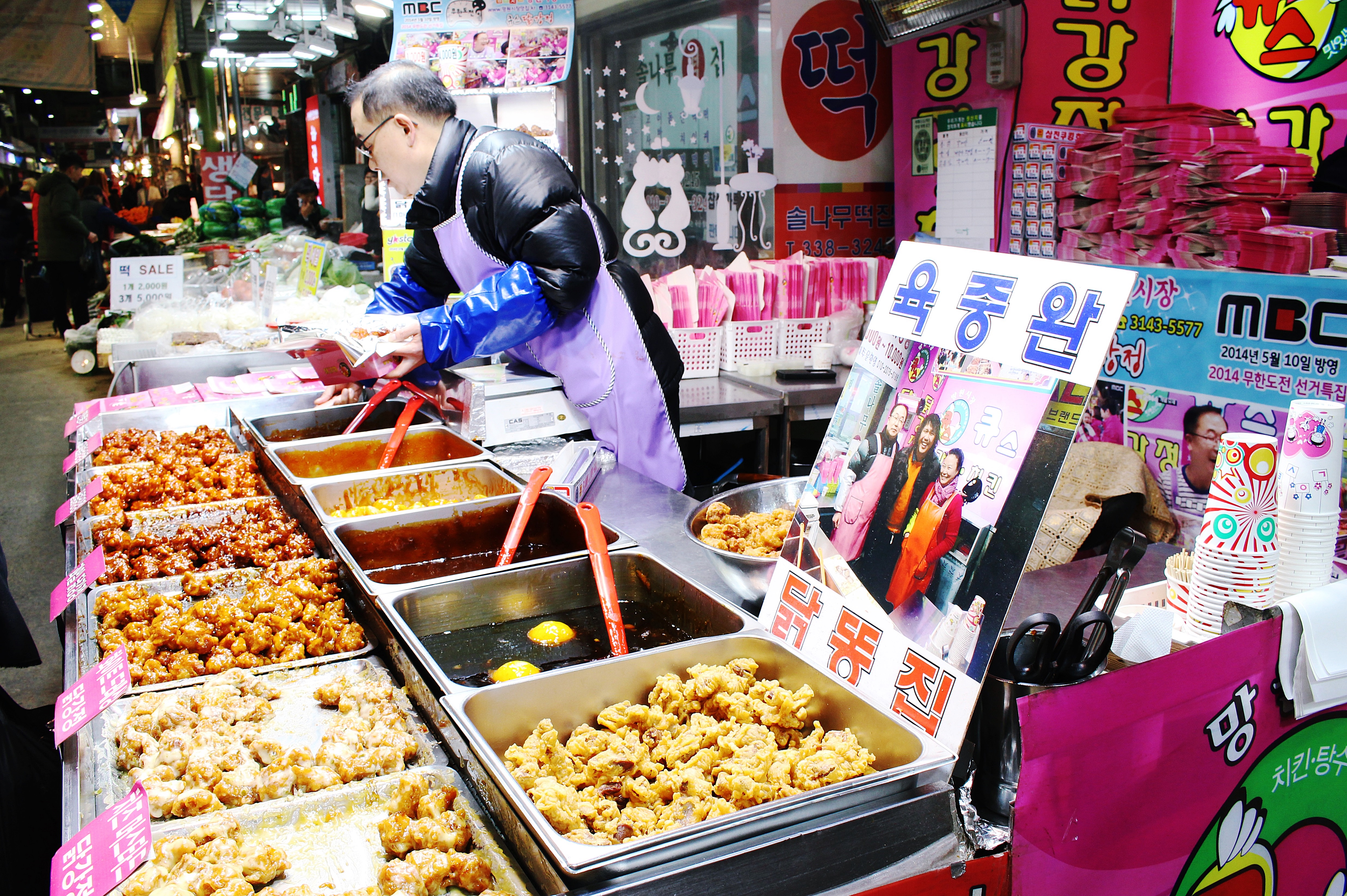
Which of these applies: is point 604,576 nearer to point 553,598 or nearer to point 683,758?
point 553,598

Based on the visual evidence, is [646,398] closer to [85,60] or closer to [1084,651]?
[1084,651]

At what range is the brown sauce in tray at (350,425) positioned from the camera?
2.98 m

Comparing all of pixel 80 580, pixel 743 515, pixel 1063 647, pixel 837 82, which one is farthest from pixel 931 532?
pixel 837 82

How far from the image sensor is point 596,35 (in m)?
5.14

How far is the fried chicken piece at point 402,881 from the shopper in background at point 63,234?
11.6 meters

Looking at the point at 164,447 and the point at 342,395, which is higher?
the point at 342,395

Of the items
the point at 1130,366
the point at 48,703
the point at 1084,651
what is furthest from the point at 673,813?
the point at 48,703

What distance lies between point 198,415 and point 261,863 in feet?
8.32

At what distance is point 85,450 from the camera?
8.93 ft

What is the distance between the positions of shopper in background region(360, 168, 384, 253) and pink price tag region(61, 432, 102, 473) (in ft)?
19.8

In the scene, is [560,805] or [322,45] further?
[322,45]

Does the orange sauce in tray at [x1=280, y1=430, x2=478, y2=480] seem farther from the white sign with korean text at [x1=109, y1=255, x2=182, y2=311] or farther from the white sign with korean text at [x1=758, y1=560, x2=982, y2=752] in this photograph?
the white sign with korean text at [x1=109, y1=255, x2=182, y2=311]

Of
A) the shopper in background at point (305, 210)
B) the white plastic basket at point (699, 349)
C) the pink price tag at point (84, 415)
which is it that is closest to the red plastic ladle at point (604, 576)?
the pink price tag at point (84, 415)

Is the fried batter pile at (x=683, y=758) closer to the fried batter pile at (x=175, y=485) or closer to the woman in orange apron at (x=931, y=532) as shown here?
the woman in orange apron at (x=931, y=532)
